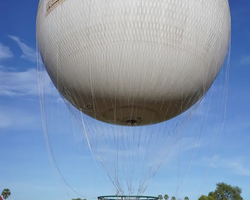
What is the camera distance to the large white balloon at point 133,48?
1086 cm

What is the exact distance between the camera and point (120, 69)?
1138cm

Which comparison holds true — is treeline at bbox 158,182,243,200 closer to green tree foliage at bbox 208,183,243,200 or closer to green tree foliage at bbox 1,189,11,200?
green tree foliage at bbox 208,183,243,200

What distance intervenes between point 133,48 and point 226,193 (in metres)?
60.9

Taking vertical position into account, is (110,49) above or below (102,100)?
above

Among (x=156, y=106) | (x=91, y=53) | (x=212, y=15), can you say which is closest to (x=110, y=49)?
(x=91, y=53)

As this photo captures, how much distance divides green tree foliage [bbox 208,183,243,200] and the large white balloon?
184 feet

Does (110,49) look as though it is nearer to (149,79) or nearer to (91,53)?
(91,53)

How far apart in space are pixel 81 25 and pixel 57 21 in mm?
1345

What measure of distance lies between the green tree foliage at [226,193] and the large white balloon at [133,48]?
55937mm

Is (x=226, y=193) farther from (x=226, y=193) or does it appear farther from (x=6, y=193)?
(x=6, y=193)

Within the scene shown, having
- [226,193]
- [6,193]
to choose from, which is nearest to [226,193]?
[226,193]

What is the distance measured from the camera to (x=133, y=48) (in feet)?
36.1

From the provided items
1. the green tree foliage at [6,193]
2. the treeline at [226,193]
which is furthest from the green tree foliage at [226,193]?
the green tree foliage at [6,193]

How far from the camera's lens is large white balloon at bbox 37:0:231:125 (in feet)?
35.6
